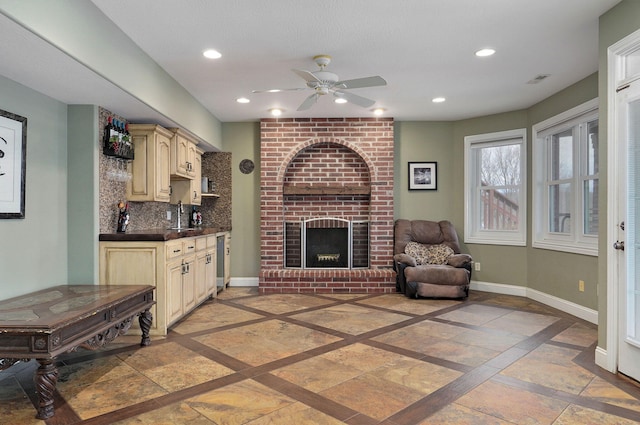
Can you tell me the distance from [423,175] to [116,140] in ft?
13.9

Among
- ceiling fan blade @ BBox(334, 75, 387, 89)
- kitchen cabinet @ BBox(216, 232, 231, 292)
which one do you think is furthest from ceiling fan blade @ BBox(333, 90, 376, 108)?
kitchen cabinet @ BBox(216, 232, 231, 292)

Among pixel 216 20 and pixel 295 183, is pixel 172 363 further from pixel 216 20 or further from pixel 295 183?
pixel 295 183

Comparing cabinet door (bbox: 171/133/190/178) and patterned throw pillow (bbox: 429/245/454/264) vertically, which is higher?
cabinet door (bbox: 171/133/190/178)

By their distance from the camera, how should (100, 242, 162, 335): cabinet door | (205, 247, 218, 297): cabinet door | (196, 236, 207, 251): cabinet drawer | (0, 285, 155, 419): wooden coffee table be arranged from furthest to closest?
(205, 247, 218, 297): cabinet door
(196, 236, 207, 251): cabinet drawer
(100, 242, 162, 335): cabinet door
(0, 285, 155, 419): wooden coffee table

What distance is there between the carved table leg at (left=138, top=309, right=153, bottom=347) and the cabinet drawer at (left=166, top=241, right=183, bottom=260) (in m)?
0.55

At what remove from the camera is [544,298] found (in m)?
5.15

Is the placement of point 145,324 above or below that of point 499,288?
above

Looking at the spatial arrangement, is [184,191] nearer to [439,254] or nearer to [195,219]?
[195,219]

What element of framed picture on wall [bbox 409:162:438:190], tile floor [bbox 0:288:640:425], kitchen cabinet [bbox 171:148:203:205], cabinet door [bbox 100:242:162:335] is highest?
framed picture on wall [bbox 409:162:438:190]

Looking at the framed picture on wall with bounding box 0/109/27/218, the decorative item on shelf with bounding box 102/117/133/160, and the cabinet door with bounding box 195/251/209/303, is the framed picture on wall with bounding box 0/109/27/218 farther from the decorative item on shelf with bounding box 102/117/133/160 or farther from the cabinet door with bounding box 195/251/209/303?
the cabinet door with bounding box 195/251/209/303

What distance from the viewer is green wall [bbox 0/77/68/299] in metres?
2.98

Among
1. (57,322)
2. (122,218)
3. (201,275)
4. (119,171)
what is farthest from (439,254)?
(57,322)

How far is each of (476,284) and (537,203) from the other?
4.77 ft

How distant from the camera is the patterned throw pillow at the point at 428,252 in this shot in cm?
580
